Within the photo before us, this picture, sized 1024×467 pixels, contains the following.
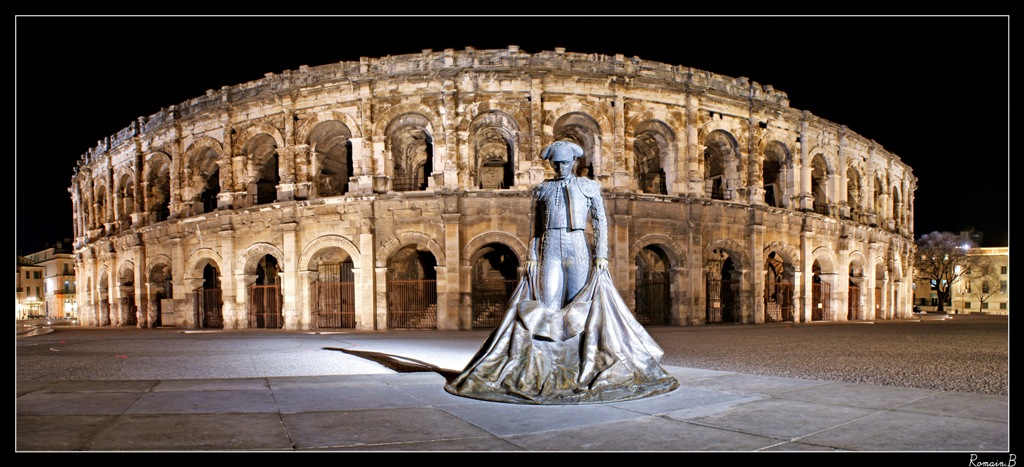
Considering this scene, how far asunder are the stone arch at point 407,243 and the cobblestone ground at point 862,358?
7.80 metres

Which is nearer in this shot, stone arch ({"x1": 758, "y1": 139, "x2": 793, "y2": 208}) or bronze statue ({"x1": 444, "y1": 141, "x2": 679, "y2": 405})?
bronze statue ({"x1": 444, "y1": 141, "x2": 679, "y2": 405})

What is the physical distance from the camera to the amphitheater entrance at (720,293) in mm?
23328

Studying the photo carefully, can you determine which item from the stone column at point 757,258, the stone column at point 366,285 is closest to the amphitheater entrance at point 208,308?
the stone column at point 366,285

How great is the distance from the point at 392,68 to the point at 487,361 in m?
16.2

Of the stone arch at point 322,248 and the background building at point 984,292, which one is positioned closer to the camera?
the stone arch at point 322,248

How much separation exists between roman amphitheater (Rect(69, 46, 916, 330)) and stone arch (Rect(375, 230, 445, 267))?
0.05 m

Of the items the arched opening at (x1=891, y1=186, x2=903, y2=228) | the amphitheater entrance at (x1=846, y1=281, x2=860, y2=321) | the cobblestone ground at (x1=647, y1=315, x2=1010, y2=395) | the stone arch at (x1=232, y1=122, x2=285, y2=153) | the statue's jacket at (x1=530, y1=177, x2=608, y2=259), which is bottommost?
the amphitheater entrance at (x1=846, y1=281, x2=860, y2=321)

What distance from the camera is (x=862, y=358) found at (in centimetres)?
1000

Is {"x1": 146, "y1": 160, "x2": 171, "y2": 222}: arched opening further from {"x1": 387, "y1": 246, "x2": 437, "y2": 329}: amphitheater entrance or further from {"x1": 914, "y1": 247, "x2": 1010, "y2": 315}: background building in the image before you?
{"x1": 914, "y1": 247, "x2": 1010, "y2": 315}: background building

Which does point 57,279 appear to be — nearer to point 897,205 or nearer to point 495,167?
point 495,167

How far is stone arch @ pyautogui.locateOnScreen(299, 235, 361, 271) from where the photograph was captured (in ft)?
67.5

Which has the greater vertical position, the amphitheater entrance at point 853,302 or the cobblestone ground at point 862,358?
the cobblestone ground at point 862,358

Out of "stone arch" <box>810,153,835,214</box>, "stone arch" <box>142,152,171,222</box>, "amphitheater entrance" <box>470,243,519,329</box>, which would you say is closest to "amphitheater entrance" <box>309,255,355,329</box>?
"amphitheater entrance" <box>470,243,519,329</box>

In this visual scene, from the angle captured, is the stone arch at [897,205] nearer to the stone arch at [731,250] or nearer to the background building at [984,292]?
the stone arch at [731,250]
